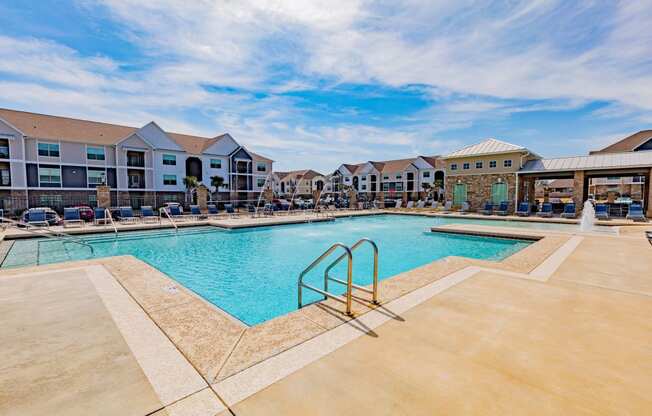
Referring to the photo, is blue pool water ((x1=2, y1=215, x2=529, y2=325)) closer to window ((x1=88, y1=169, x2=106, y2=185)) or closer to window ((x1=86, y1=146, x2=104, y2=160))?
window ((x1=88, y1=169, x2=106, y2=185))

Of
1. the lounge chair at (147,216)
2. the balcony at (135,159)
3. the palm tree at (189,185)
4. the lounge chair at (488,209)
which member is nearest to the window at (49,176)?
the balcony at (135,159)

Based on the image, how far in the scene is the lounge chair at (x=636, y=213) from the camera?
53.5 feet

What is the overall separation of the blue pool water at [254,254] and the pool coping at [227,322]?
140cm

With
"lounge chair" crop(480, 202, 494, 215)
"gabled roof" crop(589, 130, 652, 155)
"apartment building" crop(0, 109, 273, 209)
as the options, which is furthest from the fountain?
"apartment building" crop(0, 109, 273, 209)

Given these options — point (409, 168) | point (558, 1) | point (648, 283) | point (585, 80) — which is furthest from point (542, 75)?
point (409, 168)

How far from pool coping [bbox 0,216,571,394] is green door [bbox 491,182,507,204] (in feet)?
64.1

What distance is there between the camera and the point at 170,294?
475 centimetres

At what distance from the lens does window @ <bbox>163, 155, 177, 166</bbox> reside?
29.6 m

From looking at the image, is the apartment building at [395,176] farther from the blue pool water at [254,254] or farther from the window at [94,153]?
the blue pool water at [254,254]

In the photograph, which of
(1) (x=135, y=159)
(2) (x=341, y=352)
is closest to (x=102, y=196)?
(1) (x=135, y=159)

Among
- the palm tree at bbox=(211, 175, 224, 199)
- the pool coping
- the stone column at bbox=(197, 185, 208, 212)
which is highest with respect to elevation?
Result: the palm tree at bbox=(211, 175, 224, 199)

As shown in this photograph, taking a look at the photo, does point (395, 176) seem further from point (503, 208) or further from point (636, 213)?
point (636, 213)

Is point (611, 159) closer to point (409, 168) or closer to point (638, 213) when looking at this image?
point (638, 213)

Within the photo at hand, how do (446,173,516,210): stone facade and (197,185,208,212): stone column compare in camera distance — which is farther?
(446,173,516,210): stone facade
